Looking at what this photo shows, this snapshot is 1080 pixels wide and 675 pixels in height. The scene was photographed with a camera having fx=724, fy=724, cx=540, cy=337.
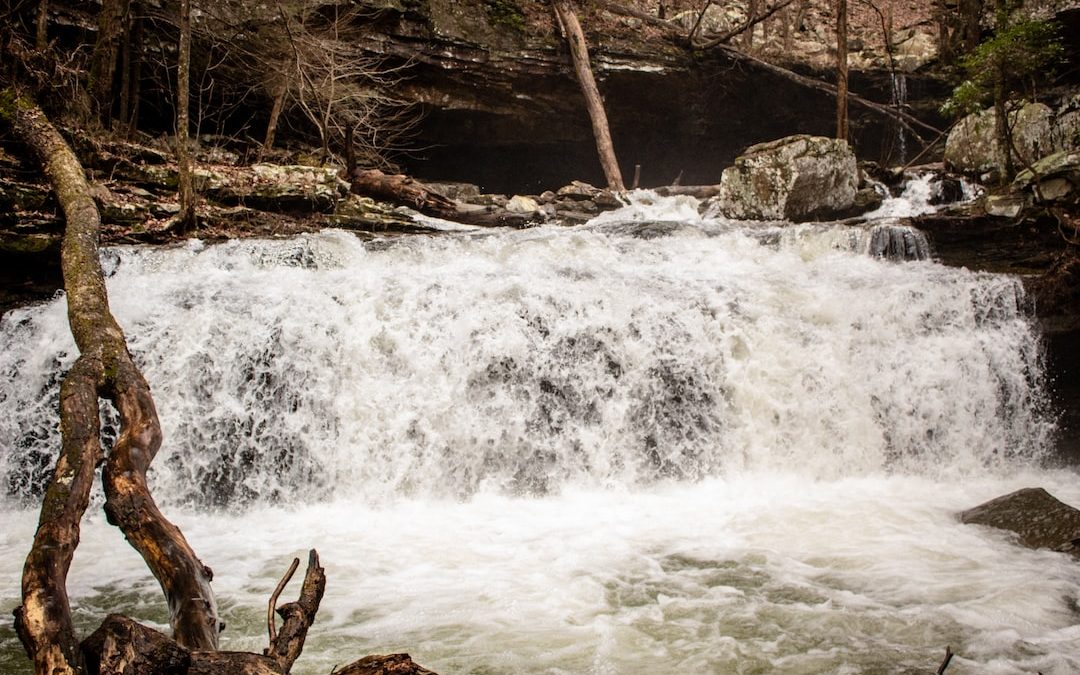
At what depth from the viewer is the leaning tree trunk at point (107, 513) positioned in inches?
71.2

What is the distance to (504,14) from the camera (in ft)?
48.4

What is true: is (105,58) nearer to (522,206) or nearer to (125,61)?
(125,61)

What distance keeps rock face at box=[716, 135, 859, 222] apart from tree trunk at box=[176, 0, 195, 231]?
319 inches

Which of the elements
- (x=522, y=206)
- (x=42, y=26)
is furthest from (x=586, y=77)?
(x=42, y=26)

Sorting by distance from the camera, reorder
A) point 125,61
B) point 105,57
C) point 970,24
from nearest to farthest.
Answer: point 105,57
point 125,61
point 970,24

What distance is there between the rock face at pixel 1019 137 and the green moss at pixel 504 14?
27.5 ft

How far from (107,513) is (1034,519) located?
5387 millimetres

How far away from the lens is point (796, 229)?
9820 millimetres

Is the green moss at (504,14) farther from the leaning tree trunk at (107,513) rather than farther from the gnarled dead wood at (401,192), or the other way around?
the leaning tree trunk at (107,513)

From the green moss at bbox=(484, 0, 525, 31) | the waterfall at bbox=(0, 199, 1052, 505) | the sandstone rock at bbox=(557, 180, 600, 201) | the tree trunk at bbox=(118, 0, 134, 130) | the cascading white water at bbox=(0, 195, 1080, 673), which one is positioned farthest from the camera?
the green moss at bbox=(484, 0, 525, 31)

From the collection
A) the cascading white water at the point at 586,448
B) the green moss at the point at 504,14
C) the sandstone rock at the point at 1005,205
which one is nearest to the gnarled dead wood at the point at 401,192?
the cascading white water at the point at 586,448

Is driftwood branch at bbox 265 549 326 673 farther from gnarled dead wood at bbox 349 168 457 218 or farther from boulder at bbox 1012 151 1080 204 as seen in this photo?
gnarled dead wood at bbox 349 168 457 218

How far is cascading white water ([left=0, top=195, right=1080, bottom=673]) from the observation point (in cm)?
363

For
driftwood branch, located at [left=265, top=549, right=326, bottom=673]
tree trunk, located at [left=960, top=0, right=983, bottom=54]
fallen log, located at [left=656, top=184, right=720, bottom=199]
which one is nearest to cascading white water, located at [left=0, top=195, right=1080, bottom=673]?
driftwood branch, located at [left=265, top=549, right=326, bottom=673]
